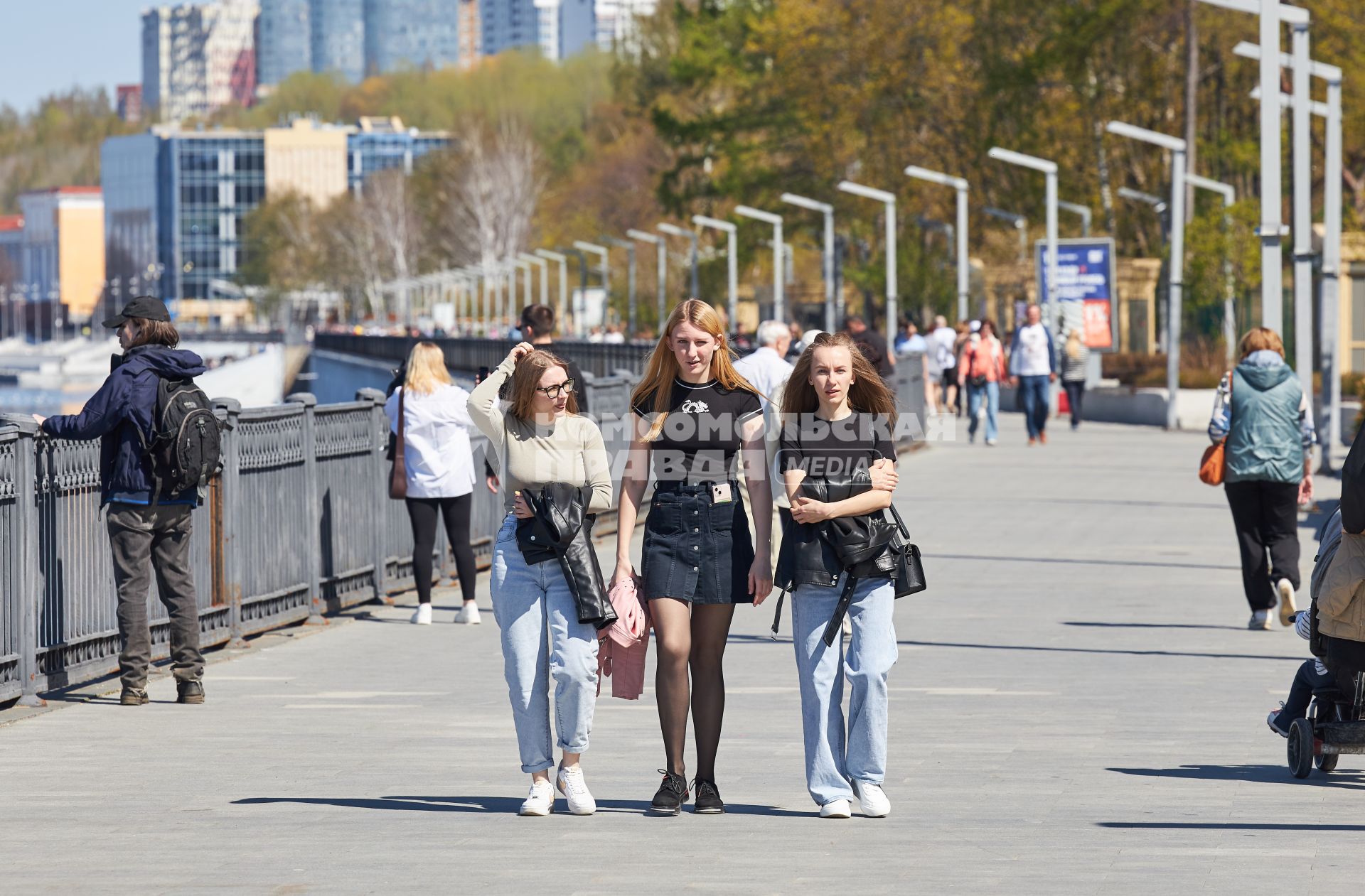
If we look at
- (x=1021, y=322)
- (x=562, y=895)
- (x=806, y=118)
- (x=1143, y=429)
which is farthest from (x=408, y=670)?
(x=806, y=118)

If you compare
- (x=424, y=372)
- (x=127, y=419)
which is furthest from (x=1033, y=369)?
(x=127, y=419)

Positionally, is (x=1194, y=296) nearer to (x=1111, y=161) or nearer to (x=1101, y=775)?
(x=1111, y=161)

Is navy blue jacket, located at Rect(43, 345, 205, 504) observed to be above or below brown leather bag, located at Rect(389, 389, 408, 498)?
above

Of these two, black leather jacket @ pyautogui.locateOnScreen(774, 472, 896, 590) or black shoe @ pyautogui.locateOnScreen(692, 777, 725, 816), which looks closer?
black leather jacket @ pyautogui.locateOnScreen(774, 472, 896, 590)

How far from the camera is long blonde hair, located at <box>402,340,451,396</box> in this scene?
554 inches

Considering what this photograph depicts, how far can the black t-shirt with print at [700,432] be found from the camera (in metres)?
7.63

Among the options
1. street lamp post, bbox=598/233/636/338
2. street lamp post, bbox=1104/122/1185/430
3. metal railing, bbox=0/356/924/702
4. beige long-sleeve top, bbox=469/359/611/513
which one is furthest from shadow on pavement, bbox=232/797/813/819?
street lamp post, bbox=598/233/636/338

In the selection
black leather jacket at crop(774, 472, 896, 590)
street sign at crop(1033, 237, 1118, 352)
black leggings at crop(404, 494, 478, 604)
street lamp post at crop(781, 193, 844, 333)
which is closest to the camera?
black leather jacket at crop(774, 472, 896, 590)

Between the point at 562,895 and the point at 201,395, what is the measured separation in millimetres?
4636

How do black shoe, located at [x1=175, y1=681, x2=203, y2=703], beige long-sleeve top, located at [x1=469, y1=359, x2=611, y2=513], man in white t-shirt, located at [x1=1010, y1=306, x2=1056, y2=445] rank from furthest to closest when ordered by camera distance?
man in white t-shirt, located at [x1=1010, y1=306, x2=1056, y2=445] → black shoe, located at [x1=175, y1=681, x2=203, y2=703] → beige long-sleeve top, located at [x1=469, y1=359, x2=611, y2=513]

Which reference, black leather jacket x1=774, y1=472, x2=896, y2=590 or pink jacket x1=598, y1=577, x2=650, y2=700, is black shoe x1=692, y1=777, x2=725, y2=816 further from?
black leather jacket x1=774, y1=472, x2=896, y2=590

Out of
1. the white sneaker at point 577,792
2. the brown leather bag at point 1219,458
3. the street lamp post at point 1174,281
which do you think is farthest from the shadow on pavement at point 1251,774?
the street lamp post at point 1174,281

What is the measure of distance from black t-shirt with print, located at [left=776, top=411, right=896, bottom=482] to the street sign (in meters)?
35.7

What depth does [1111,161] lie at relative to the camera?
61906 millimetres
